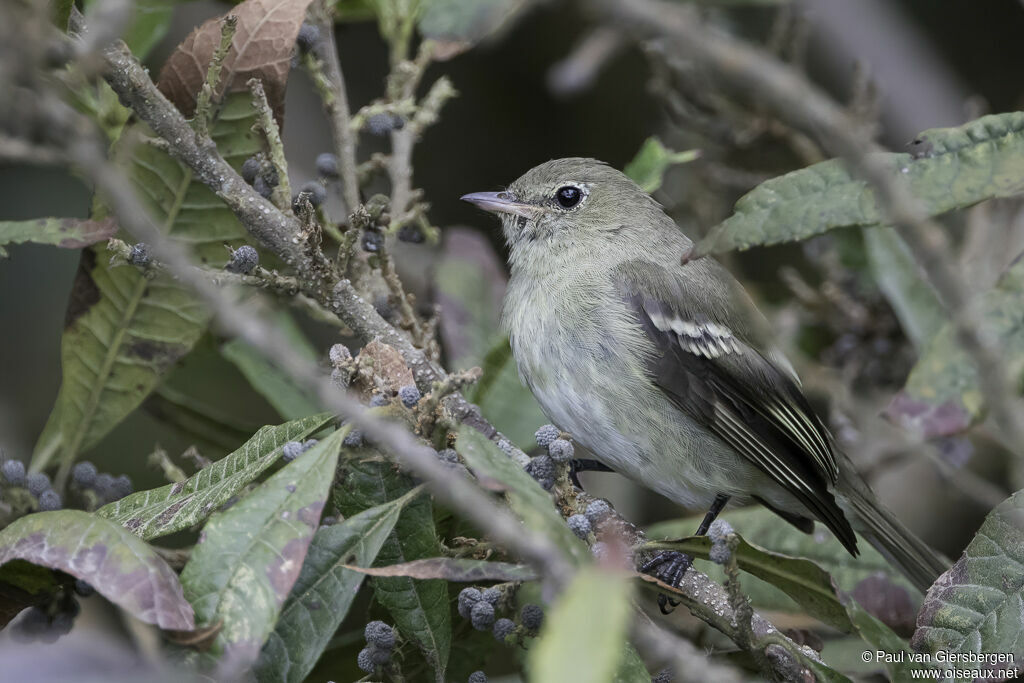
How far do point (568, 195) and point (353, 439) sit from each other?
214 centimetres

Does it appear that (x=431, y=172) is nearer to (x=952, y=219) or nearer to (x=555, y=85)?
(x=555, y=85)

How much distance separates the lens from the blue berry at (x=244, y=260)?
2.68m

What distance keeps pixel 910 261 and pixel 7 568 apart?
11.5 feet

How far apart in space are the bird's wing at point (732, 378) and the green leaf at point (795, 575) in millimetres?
888

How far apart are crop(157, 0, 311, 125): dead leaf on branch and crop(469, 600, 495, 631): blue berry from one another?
5.05 ft

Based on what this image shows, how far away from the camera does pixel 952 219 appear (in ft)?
17.1

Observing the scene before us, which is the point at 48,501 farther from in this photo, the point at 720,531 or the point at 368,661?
the point at 720,531

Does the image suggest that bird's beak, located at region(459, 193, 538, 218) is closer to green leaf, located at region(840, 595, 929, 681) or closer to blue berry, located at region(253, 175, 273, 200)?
blue berry, located at region(253, 175, 273, 200)

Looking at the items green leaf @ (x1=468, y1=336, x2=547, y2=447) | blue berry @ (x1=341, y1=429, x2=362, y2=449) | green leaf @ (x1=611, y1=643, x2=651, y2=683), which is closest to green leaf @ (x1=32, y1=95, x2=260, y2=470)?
blue berry @ (x1=341, y1=429, x2=362, y2=449)

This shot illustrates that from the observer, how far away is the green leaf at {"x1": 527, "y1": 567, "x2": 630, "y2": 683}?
118 centimetres

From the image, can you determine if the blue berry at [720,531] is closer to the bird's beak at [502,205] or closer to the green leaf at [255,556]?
the green leaf at [255,556]

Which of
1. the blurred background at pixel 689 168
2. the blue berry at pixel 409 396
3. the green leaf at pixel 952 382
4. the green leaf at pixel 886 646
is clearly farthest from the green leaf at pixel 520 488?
the green leaf at pixel 952 382

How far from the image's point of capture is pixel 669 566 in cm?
298

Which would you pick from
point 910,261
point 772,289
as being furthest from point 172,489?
point 772,289
